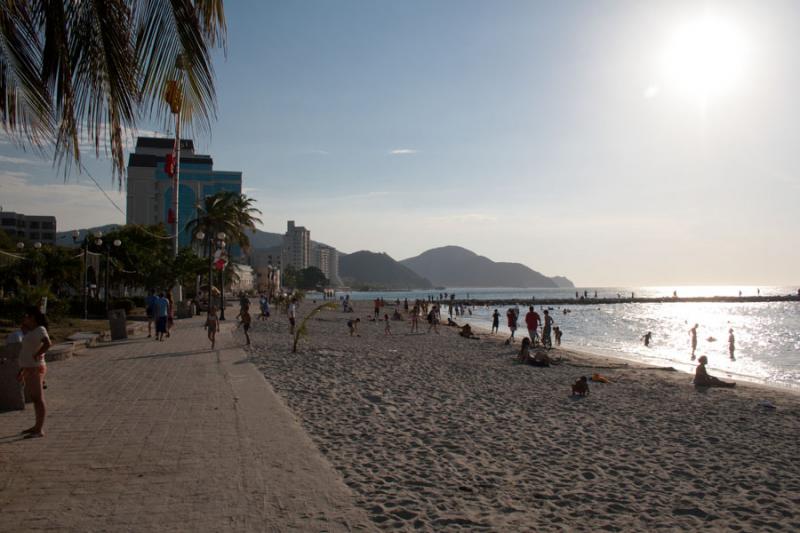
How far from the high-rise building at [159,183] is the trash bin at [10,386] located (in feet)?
287

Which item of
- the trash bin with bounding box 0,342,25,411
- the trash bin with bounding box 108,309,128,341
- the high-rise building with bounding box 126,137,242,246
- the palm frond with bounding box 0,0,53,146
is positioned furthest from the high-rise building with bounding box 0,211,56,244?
the palm frond with bounding box 0,0,53,146

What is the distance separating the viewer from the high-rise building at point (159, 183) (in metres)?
94.8

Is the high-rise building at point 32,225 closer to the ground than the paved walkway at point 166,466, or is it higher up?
higher up

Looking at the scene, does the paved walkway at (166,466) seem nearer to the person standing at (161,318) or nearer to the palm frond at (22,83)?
the palm frond at (22,83)

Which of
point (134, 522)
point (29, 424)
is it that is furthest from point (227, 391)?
point (134, 522)

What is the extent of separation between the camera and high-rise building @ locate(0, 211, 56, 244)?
99.0 metres

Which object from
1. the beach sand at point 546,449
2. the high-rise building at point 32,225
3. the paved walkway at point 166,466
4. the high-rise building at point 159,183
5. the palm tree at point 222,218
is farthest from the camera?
the high-rise building at point 32,225

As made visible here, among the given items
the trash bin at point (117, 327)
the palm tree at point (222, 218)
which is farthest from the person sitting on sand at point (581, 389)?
the palm tree at point (222, 218)

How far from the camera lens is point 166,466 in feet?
17.4

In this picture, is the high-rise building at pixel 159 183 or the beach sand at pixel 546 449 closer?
the beach sand at pixel 546 449

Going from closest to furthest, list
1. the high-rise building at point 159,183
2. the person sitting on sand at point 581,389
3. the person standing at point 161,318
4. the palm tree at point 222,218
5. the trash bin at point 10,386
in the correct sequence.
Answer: the trash bin at point 10,386 → the person sitting on sand at point 581,389 → the person standing at point 161,318 → the palm tree at point 222,218 → the high-rise building at point 159,183

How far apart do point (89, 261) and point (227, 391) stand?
2109 cm

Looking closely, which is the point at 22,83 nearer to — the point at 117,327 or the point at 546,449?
the point at 546,449

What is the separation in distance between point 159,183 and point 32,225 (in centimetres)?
2718
